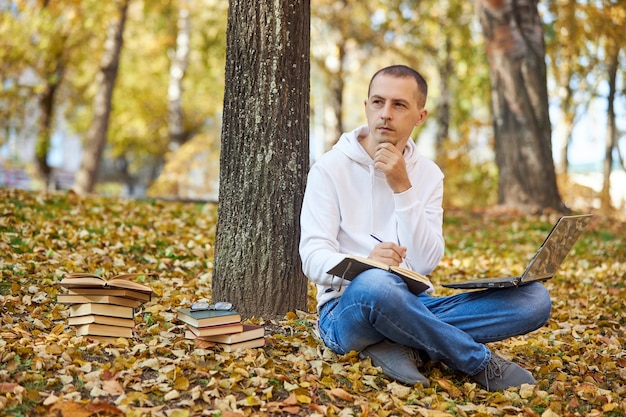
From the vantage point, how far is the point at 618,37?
1569 centimetres

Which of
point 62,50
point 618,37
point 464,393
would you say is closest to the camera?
point 464,393

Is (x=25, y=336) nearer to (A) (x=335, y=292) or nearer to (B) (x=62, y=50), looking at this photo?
(A) (x=335, y=292)

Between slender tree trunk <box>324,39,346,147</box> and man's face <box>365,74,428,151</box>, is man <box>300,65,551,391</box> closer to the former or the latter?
man's face <box>365,74,428,151</box>

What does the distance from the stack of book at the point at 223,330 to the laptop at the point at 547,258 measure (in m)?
1.07

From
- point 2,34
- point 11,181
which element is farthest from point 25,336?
point 11,181

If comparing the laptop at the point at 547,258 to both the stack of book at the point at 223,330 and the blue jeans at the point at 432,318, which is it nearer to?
the blue jeans at the point at 432,318

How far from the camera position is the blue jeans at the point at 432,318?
3.62 metres

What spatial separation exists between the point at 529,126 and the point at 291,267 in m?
7.56

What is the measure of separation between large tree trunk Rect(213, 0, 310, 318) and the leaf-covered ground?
0.29m

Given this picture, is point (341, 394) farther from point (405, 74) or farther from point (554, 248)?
point (405, 74)

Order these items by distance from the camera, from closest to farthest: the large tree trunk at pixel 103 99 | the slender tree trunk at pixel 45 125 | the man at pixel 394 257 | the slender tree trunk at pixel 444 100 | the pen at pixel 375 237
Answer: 1. the man at pixel 394 257
2. the pen at pixel 375 237
3. the large tree trunk at pixel 103 99
4. the slender tree trunk at pixel 45 125
5. the slender tree trunk at pixel 444 100

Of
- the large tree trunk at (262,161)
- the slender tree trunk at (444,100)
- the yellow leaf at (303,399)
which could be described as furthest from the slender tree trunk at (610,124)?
the yellow leaf at (303,399)

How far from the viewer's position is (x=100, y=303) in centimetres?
398

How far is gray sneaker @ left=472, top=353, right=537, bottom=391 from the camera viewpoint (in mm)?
3863
